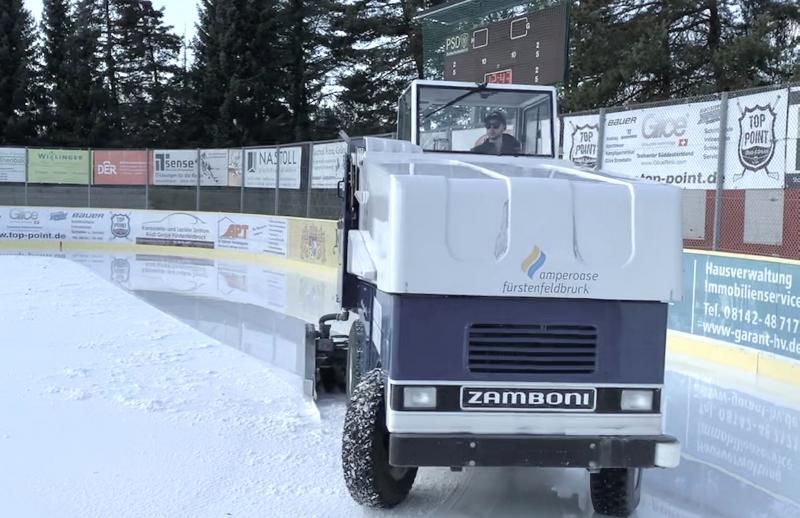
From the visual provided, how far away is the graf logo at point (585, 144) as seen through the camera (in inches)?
475

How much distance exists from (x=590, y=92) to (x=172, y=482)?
2246 centimetres

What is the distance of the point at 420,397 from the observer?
13.1 ft

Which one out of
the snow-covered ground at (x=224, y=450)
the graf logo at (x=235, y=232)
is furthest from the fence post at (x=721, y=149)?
the graf logo at (x=235, y=232)

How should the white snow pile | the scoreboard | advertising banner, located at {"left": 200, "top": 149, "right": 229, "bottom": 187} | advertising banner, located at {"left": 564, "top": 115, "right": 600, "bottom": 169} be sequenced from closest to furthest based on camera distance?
the white snow pile
the scoreboard
advertising banner, located at {"left": 564, "top": 115, "right": 600, "bottom": 169}
advertising banner, located at {"left": 200, "top": 149, "right": 229, "bottom": 187}

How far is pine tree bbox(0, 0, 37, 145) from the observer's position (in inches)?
1674

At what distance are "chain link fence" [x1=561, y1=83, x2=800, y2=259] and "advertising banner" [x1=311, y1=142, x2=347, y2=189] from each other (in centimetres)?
884

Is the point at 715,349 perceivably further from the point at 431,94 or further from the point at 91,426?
the point at 91,426

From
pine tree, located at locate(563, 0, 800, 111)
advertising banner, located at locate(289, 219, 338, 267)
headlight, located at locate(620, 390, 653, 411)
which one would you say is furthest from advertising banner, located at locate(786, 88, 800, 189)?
pine tree, located at locate(563, 0, 800, 111)

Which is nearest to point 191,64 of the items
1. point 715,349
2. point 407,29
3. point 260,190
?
point 407,29

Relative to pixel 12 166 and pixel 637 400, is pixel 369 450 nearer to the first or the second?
pixel 637 400

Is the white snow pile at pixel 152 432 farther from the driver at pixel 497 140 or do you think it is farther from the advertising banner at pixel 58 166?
the advertising banner at pixel 58 166

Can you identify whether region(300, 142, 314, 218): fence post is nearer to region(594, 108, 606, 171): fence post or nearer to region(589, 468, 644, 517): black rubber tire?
region(594, 108, 606, 171): fence post

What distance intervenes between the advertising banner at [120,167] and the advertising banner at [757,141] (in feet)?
66.7

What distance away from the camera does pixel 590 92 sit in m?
25.1
